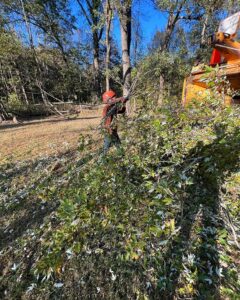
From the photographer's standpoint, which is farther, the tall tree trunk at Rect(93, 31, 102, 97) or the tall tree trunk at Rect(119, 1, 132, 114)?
the tall tree trunk at Rect(93, 31, 102, 97)

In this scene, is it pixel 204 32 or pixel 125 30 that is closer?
pixel 125 30

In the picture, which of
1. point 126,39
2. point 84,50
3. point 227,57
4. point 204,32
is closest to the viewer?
point 227,57

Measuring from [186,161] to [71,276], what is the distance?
5.53 ft

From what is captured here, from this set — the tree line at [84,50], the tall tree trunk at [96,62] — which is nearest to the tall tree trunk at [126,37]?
the tree line at [84,50]

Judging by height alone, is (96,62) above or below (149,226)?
above

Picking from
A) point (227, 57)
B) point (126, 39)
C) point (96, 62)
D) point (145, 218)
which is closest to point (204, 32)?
point (126, 39)

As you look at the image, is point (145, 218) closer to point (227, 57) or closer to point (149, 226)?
point (149, 226)

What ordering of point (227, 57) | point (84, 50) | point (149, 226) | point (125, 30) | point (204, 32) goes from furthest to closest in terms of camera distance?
1. point (84, 50)
2. point (204, 32)
3. point (125, 30)
4. point (227, 57)
5. point (149, 226)

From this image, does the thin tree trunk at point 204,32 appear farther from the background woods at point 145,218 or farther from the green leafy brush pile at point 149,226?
the green leafy brush pile at point 149,226

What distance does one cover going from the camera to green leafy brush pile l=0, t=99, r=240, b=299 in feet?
6.07

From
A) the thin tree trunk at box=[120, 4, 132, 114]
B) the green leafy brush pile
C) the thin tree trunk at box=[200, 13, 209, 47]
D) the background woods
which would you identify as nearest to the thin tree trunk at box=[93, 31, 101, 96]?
the thin tree trunk at box=[200, 13, 209, 47]

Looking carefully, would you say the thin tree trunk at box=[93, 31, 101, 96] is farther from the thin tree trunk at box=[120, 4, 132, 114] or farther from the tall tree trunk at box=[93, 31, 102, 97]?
the thin tree trunk at box=[120, 4, 132, 114]

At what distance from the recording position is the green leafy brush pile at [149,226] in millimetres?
1851

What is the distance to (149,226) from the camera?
A: 1.75 meters
